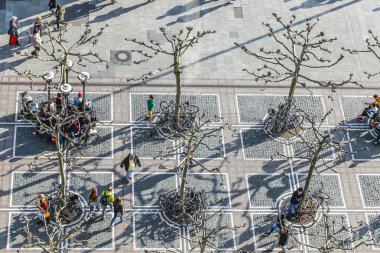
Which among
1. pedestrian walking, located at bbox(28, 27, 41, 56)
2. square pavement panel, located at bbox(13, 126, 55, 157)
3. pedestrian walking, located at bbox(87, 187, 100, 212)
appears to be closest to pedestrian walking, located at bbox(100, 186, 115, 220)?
pedestrian walking, located at bbox(87, 187, 100, 212)

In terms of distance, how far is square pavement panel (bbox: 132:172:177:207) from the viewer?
4888 cm

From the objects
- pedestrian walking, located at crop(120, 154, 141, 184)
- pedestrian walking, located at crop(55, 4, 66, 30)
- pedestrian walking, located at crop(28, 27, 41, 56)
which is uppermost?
pedestrian walking, located at crop(55, 4, 66, 30)

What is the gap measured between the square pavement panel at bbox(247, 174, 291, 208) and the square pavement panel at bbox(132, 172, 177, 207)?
4400 millimetres

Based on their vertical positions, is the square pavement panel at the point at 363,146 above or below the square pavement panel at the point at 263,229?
above

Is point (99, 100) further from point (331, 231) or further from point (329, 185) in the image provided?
point (331, 231)

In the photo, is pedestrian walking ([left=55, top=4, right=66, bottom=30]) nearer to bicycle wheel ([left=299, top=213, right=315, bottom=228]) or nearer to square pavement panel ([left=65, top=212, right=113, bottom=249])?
square pavement panel ([left=65, top=212, right=113, bottom=249])

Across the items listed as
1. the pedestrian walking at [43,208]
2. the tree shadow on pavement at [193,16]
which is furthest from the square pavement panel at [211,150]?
the tree shadow on pavement at [193,16]

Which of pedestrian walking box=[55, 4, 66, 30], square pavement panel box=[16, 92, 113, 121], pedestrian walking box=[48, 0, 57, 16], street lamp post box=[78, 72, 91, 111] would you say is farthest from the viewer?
pedestrian walking box=[48, 0, 57, 16]

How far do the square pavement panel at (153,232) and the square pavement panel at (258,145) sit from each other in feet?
23.1

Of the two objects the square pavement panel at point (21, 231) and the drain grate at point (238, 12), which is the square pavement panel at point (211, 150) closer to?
the square pavement panel at point (21, 231)

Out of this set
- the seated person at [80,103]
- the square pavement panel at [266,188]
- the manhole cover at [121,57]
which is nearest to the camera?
the square pavement panel at [266,188]

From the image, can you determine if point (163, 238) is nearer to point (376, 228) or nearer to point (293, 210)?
point (293, 210)

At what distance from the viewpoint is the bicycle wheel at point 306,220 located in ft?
159

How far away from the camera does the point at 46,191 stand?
160 ft
